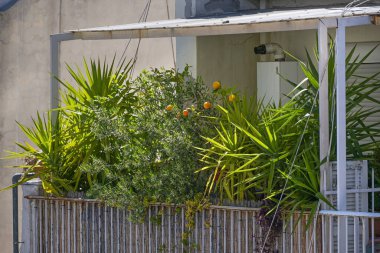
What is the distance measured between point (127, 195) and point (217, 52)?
3456mm

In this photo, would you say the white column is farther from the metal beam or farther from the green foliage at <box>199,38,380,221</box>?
the green foliage at <box>199,38,380,221</box>

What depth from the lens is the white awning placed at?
9.52m

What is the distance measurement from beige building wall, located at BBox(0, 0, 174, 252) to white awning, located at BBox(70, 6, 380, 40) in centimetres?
326

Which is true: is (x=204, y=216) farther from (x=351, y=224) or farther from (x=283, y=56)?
(x=283, y=56)

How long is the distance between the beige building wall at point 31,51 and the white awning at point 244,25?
10.7 feet

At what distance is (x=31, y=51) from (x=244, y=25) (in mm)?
6575

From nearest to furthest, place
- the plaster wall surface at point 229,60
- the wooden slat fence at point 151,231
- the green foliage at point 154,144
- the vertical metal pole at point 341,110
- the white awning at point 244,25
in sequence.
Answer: the vertical metal pole at point 341,110 → the white awning at point 244,25 → the wooden slat fence at point 151,231 → the green foliage at point 154,144 → the plaster wall surface at point 229,60

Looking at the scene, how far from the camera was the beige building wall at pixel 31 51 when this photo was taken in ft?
49.2

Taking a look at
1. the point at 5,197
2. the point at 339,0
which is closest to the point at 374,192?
the point at 339,0

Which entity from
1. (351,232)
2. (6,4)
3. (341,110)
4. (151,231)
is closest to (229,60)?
(151,231)

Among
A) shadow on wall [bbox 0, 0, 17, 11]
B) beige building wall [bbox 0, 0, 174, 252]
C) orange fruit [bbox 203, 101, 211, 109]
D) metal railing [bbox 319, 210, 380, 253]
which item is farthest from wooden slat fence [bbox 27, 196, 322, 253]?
shadow on wall [bbox 0, 0, 17, 11]

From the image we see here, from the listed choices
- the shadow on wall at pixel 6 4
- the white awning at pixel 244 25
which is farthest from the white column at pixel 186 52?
the shadow on wall at pixel 6 4

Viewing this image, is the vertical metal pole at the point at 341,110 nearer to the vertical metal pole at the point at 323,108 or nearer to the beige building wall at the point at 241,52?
the vertical metal pole at the point at 323,108

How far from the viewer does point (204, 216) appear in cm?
1054
